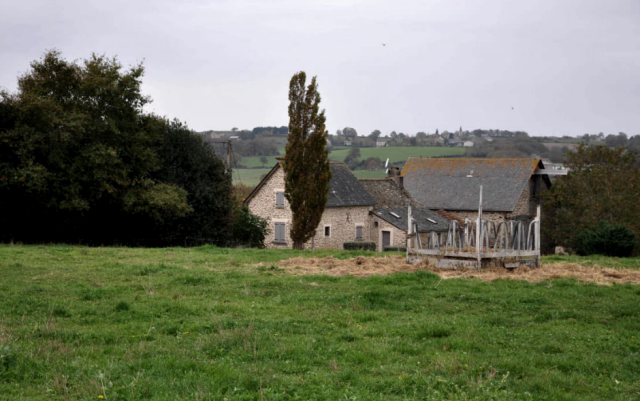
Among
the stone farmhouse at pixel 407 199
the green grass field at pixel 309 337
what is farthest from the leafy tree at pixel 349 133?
the green grass field at pixel 309 337

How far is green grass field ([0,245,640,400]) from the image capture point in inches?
300

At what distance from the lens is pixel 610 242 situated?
31.2 m

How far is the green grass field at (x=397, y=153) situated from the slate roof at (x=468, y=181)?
114 feet

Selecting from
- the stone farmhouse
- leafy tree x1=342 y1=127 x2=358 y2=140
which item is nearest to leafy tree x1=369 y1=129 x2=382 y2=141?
leafy tree x1=342 y1=127 x2=358 y2=140

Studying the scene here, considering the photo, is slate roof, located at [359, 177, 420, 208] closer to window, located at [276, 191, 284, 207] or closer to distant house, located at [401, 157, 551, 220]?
distant house, located at [401, 157, 551, 220]

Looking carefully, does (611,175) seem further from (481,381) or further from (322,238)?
(481,381)

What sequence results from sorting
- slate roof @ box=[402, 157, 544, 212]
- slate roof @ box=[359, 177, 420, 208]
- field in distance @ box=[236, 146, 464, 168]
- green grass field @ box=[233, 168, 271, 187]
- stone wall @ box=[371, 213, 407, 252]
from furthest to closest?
field in distance @ box=[236, 146, 464, 168] < green grass field @ box=[233, 168, 271, 187] < slate roof @ box=[359, 177, 420, 208] < slate roof @ box=[402, 157, 544, 212] < stone wall @ box=[371, 213, 407, 252]

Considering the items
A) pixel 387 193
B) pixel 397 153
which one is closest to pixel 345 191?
pixel 387 193

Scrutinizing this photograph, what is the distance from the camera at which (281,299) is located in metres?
13.4

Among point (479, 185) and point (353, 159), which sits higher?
point (353, 159)

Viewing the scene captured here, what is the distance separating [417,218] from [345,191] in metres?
5.77

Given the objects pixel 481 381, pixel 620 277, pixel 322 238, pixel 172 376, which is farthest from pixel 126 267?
pixel 322 238

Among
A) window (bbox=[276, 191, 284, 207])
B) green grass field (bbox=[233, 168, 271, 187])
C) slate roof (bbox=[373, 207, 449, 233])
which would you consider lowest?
slate roof (bbox=[373, 207, 449, 233])

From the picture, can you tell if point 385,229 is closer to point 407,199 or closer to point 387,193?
point 387,193
